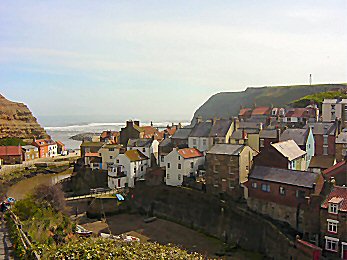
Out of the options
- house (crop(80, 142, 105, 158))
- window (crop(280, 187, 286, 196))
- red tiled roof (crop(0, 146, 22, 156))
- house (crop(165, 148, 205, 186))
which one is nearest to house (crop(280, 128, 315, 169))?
window (crop(280, 187, 286, 196))

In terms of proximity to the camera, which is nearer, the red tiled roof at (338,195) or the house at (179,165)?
the red tiled roof at (338,195)

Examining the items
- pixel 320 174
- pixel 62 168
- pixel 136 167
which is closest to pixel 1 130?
pixel 62 168

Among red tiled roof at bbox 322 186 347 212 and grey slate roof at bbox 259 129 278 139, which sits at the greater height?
grey slate roof at bbox 259 129 278 139

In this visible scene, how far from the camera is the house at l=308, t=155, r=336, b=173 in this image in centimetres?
3488

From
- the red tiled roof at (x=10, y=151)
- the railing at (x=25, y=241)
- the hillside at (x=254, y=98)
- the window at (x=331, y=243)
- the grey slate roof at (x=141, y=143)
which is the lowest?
the window at (x=331, y=243)

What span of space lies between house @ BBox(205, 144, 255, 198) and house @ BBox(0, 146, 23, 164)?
4867cm

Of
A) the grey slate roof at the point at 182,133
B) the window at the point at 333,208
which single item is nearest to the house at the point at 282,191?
the window at the point at 333,208

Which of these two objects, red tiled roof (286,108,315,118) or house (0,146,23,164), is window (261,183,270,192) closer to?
red tiled roof (286,108,315,118)

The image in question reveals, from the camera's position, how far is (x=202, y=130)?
45906 mm

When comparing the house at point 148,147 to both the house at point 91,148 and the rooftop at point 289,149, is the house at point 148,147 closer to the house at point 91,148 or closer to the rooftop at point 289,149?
the house at point 91,148

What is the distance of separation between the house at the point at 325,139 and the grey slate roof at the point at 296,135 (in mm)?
3167

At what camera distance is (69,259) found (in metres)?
11.6

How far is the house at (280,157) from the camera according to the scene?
3081 centimetres

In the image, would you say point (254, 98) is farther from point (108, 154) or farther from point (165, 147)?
point (165, 147)
